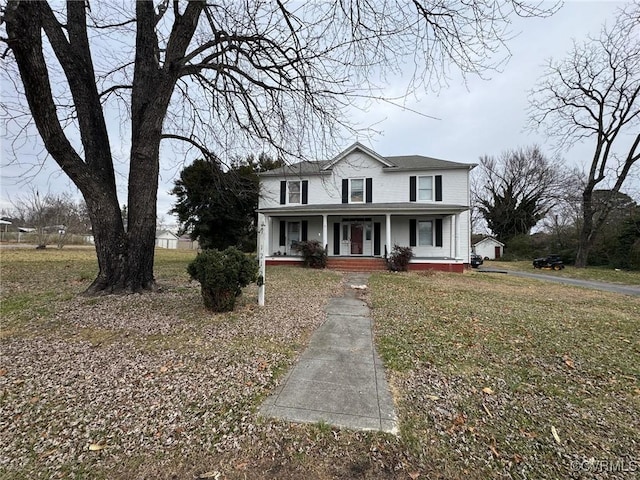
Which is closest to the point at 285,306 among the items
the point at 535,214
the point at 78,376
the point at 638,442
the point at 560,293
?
the point at 78,376

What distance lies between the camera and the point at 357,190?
1684cm

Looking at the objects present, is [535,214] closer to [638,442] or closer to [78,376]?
[638,442]

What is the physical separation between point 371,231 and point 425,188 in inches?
150

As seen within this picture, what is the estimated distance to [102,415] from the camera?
245 centimetres

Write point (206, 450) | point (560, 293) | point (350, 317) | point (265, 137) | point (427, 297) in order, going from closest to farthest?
point (206, 450), point (350, 317), point (265, 137), point (427, 297), point (560, 293)

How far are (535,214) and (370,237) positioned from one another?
2791 centimetres

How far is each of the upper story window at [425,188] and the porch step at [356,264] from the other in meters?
4.52

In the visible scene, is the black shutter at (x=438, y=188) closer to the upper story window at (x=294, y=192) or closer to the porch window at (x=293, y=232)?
the upper story window at (x=294, y=192)

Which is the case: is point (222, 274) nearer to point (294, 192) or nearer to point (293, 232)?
point (293, 232)

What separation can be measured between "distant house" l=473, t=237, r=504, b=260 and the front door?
2423 cm

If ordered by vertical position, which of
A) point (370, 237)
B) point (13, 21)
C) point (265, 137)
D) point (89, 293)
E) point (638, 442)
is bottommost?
point (638, 442)

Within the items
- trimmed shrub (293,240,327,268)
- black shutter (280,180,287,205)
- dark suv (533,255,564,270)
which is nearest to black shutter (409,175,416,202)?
trimmed shrub (293,240,327,268)

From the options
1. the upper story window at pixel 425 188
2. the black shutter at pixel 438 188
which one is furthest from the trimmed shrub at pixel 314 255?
the black shutter at pixel 438 188

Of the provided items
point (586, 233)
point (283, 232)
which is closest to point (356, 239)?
point (283, 232)
